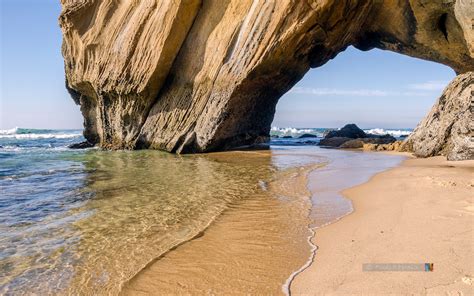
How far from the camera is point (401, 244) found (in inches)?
128

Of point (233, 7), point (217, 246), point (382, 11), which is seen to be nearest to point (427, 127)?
point (382, 11)

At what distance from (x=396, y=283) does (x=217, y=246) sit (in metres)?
1.88

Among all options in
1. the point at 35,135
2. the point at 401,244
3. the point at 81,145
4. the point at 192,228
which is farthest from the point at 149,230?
the point at 35,135

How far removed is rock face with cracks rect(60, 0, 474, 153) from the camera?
12641mm

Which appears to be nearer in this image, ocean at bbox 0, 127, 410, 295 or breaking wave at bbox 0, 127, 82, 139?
ocean at bbox 0, 127, 410, 295

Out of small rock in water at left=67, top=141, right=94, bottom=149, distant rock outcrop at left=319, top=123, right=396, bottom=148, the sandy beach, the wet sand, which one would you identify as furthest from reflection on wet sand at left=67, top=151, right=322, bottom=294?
small rock in water at left=67, top=141, right=94, bottom=149

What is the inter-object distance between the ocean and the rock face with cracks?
6786mm

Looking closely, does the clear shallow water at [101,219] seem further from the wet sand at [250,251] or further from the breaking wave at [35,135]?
the breaking wave at [35,135]

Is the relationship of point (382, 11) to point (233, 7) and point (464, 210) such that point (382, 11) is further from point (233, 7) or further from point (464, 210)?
point (464, 210)

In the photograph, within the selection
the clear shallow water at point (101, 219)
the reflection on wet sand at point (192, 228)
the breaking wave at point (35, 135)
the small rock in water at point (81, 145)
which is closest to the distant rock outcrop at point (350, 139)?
the clear shallow water at point (101, 219)

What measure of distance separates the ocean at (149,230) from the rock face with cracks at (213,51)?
6786 mm

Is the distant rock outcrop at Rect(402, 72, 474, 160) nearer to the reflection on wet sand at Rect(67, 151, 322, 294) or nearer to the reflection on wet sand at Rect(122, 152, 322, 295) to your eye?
the reflection on wet sand at Rect(67, 151, 322, 294)

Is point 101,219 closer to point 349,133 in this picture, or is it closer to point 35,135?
point 349,133

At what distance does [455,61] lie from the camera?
1367 centimetres
